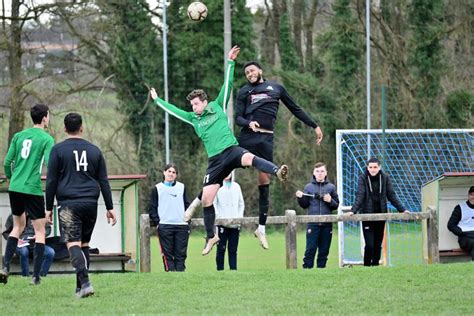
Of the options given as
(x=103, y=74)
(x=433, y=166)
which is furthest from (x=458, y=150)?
(x=103, y=74)

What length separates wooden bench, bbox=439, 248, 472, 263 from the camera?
17.1 meters

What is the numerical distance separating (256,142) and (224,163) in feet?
2.84

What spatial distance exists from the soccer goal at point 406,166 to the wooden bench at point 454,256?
4.60 m

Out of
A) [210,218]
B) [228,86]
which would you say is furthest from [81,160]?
[210,218]

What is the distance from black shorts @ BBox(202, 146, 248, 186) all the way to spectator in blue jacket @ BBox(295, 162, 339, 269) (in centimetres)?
363

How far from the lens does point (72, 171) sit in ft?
38.0

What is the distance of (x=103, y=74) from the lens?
3594 cm

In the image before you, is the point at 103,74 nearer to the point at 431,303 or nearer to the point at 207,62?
the point at 207,62

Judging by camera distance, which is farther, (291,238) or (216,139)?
(291,238)

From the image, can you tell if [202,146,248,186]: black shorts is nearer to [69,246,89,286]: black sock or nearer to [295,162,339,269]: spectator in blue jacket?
[69,246,89,286]: black sock

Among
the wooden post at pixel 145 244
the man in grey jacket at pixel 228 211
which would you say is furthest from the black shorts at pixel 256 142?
the man in grey jacket at pixel 228 211

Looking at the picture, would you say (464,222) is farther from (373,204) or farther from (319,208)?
(319,208)

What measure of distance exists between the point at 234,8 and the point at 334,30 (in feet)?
11.8

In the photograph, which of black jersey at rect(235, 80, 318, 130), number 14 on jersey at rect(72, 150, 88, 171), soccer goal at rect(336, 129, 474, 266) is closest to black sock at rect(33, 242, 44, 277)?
number 14 on jersey at rect(72, 150, 88, 171)
